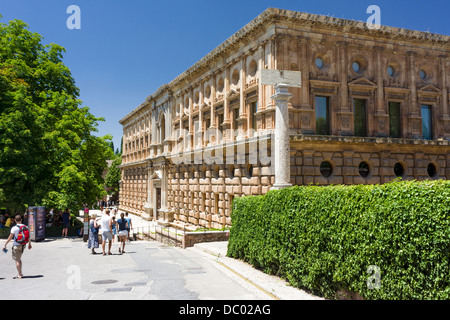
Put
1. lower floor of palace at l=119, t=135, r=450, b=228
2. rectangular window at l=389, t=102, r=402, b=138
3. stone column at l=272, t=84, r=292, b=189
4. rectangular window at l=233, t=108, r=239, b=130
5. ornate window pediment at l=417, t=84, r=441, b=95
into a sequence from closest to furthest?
stone column at l=272, t=84, r=292, b=189 → lower floor of palace at l=119, t=135, r=450, b=228 → rectangular window at l=389, t=102, r=402, b=138 → ornate window pediment at l=417, t=84, r=441, b=95 → rectangular window at l=233, t=108, r=239, b=130

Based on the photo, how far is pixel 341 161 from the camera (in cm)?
2175

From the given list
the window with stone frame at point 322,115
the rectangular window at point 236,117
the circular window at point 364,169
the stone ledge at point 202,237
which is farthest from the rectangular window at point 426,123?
the stone ledge at point 202,237

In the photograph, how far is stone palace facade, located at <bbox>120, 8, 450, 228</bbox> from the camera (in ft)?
70.9

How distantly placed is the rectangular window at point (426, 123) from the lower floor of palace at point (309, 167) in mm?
1051

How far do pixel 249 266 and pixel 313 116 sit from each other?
10.7 meters

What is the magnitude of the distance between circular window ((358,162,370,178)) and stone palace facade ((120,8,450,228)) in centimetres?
6

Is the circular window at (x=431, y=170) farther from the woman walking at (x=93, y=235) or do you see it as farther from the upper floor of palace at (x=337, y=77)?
the woman walking at (x=93, y=235)

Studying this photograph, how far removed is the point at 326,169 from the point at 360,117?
13.8 ft

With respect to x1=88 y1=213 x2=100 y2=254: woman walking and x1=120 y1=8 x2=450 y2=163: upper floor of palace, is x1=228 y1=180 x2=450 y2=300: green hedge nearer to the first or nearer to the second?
x1=88 y1=213 x2=100 y2=254: woman walking

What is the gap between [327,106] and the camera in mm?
22812

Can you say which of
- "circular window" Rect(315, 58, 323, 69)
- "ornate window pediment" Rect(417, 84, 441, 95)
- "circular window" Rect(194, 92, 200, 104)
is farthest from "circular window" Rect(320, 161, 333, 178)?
"circular window" Rect(194, 92, 200, 104)

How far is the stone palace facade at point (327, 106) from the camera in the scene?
21625 millimetres

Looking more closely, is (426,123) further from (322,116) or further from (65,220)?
(65,220)
